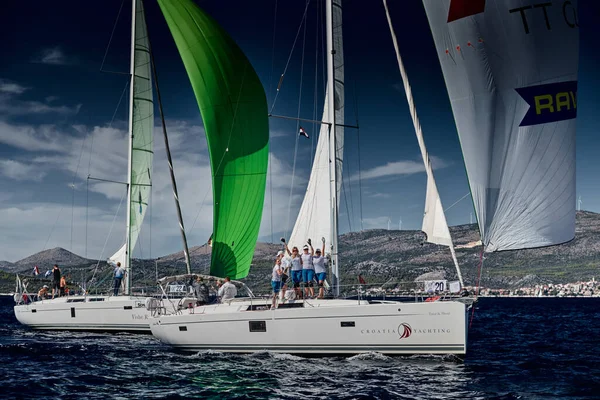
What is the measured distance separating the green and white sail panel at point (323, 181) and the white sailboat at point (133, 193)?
34.0 feet

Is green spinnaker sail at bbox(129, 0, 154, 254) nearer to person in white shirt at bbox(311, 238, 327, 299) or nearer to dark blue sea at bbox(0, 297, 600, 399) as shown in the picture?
dark blue sea at bbox(0, 297, 600, 399)

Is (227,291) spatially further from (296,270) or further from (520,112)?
(520,112)

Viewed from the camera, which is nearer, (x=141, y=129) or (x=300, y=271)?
(x=300, y=271)

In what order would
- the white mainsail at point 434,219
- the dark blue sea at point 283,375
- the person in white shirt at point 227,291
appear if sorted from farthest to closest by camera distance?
the person in white shirt at point 227,291
the white mainsail at point 434,219
the dark blue sea at point 283,375

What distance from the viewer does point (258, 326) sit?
1716cm

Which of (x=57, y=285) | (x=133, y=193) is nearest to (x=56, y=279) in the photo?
(x=57, y=285)

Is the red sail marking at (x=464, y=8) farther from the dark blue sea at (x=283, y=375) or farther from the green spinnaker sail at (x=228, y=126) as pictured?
the green spinnaker sail at (x=228, y=126)

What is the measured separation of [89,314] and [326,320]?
1501 centimetres

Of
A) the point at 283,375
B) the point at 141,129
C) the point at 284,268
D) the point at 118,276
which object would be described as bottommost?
the point at 283,375

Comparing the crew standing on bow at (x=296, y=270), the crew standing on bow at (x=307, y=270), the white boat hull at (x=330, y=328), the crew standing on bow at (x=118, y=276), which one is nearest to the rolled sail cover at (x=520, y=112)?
the white boat hull at (x=330, y=328)

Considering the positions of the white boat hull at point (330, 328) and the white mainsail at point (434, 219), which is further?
the white mainsail at point (434, 219)

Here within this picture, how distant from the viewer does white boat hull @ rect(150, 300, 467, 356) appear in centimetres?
1523

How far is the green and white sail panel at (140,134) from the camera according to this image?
1116 inches

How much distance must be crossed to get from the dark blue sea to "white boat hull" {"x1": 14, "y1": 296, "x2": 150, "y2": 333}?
4121 mm
